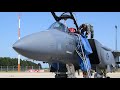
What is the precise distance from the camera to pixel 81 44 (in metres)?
11.1

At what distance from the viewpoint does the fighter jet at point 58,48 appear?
28.3ft

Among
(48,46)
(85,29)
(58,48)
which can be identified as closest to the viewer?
(48,46)

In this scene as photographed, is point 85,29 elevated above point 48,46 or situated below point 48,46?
above

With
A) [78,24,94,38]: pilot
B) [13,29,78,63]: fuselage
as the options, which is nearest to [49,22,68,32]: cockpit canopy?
[13,29,78,63]: fuselage

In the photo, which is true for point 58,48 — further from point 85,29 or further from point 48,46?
point 85,29

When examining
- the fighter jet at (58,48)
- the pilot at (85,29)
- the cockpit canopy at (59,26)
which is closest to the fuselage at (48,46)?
the fighter jet at (58,48)

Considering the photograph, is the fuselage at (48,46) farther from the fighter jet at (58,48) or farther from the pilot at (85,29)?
the pilot at (85,29)

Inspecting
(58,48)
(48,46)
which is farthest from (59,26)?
(48,46)

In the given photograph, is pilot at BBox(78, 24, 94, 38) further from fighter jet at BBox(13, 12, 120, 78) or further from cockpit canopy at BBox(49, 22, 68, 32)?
cockpit canopy at BBox(49, 22, 68, 32)

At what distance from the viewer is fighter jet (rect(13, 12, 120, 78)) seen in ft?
28.3

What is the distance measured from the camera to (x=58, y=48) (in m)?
9.58
